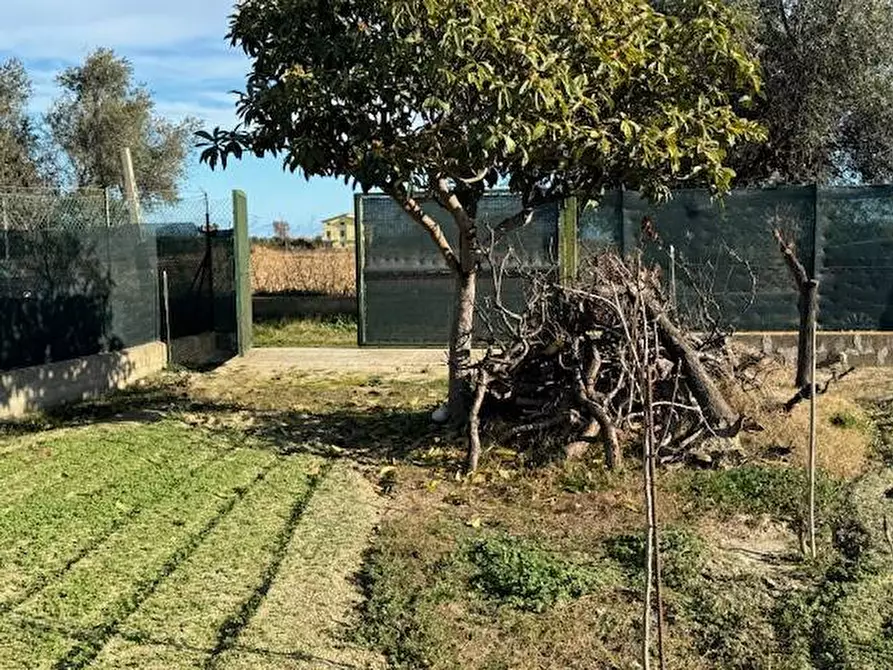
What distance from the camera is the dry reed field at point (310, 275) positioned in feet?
57.0

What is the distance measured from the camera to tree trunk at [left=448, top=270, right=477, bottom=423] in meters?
7.72

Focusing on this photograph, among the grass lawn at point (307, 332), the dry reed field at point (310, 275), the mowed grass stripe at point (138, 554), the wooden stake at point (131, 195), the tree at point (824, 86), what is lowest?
the mowed grass stripe at point (138, 554)

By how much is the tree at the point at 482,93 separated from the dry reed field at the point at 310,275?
9.65 meters

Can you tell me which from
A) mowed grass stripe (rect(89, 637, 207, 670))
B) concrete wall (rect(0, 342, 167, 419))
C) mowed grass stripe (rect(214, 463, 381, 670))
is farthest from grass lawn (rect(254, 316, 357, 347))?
mowed grass stripe (rect(89, 637, 207, 670))

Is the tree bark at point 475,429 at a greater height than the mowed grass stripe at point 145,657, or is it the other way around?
the tree bark at point 475,429

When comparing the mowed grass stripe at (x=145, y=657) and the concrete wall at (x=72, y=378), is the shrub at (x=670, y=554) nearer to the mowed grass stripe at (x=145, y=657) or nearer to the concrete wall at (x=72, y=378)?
the mowed grass stripe at (x=145, y=657)

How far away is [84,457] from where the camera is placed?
6996 millimetres

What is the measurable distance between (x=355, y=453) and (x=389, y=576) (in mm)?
2652

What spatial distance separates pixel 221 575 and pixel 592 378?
9.89 ft

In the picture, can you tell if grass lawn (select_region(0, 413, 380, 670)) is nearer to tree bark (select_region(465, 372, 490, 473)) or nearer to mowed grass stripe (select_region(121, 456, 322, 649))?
mowed grass stripe (select_region(121, 456, 322, 649))

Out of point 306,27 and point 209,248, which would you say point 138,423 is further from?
point 209,248

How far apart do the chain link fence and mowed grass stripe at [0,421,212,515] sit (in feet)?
6.16

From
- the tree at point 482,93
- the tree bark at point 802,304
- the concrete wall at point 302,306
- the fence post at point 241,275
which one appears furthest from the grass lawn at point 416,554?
the concrete wall at point 302,306

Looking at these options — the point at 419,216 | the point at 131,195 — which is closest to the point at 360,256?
the point at 131,195
